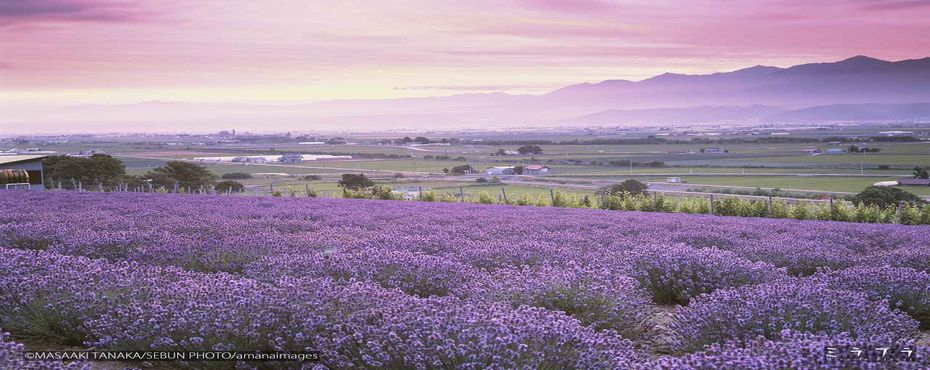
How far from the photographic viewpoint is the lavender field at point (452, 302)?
3.60 m

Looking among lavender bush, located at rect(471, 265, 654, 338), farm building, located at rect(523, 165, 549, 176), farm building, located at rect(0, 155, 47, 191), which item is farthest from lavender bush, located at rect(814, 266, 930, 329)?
farm building, located at rect(523, 165, 549, 176)

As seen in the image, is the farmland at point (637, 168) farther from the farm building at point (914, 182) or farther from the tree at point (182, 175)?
the tree at point (182, 175)

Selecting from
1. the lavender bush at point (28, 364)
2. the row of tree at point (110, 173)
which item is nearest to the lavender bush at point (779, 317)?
the lavender bush at point (28, 364)

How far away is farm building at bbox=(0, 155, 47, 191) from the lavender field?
27533mm

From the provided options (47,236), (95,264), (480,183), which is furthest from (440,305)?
(480,183)

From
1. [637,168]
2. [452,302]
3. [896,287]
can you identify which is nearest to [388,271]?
[452,302]

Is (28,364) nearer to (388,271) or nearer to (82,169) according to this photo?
(388,271)

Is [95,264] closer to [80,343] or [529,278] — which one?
[80,343]

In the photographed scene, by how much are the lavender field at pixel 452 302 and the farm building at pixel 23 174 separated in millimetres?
27533

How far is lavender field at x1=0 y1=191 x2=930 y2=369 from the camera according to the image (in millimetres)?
3600

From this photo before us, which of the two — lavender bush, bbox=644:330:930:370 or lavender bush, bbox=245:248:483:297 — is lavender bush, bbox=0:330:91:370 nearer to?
lavender bush, bbox=644:330:930:370

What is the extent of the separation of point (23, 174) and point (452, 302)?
3563 cm

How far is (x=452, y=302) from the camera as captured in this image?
15.0ft

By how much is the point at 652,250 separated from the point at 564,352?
13.5ft
